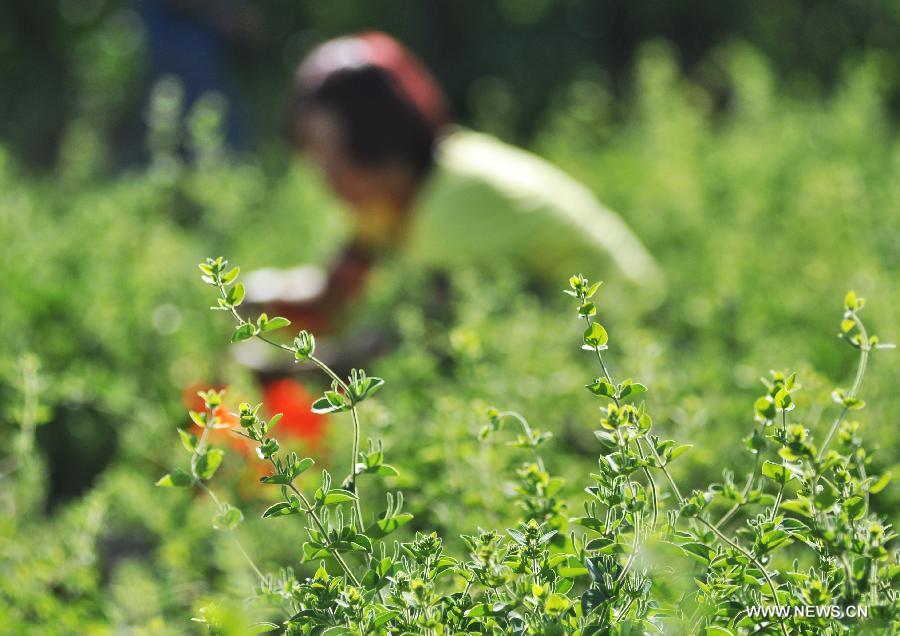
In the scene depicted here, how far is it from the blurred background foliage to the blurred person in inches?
5.0

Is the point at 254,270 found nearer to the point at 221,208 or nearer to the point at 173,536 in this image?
the point at 221,208

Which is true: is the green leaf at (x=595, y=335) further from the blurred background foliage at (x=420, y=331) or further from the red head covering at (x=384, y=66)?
the red head covering at (x=384, y=66)

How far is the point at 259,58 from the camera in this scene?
8523mm

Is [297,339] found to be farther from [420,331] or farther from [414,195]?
[414,195]

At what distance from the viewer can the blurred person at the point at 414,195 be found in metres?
3.00

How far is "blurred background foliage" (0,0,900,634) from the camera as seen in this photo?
1.66 meters

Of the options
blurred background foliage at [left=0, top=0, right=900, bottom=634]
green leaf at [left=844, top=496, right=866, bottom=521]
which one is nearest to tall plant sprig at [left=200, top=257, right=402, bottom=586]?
blurred background foliage at [left=0, top=0, right=900, bottom=634]

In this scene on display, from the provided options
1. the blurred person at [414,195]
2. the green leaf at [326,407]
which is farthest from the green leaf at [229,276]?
the blurred person at [414,195]

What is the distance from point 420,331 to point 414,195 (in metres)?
1.08

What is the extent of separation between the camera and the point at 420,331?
84.7 inches

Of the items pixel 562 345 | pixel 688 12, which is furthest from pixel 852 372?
pixel 688 12

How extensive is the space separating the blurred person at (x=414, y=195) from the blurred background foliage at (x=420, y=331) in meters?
0.13

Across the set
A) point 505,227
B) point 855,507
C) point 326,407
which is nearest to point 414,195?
point 505,227

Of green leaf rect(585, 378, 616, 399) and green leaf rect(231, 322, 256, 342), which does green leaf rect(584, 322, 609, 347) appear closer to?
green leaf rect(585, 378, 616, 399)
